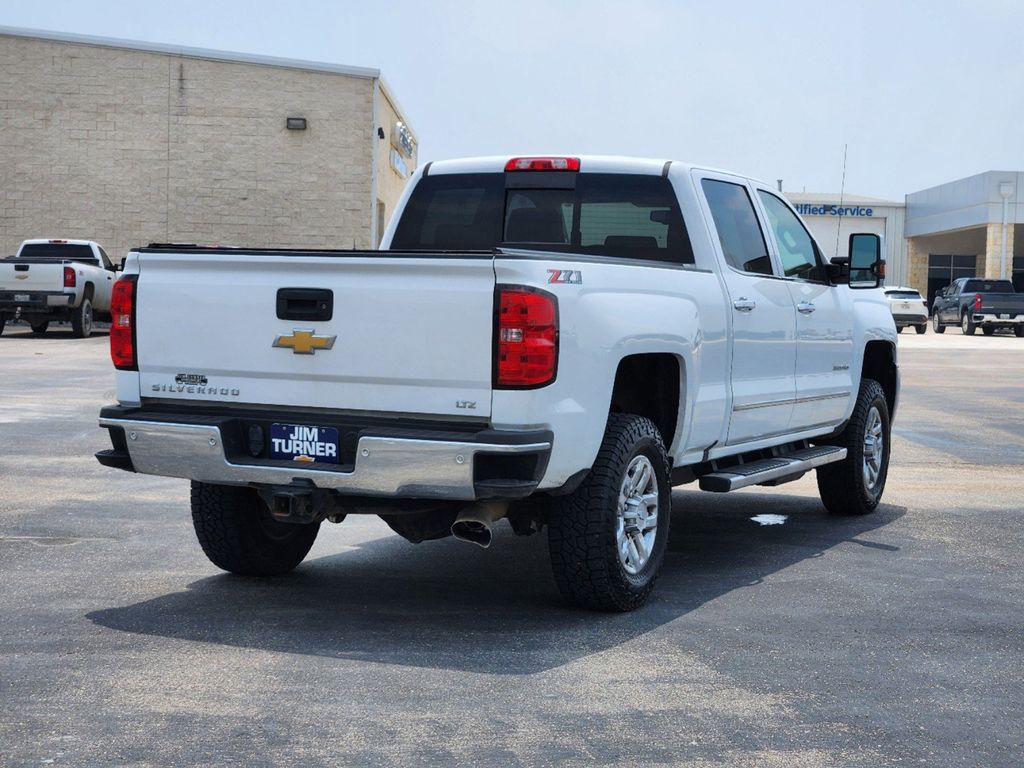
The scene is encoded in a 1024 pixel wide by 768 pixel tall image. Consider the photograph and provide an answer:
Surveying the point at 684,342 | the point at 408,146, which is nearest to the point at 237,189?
the point at 408,146

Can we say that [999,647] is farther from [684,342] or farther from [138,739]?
[138,739]

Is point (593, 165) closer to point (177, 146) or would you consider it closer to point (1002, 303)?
point (177, 146)

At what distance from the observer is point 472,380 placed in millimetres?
5770

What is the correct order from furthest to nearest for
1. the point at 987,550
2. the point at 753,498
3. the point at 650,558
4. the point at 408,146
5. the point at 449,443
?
the point at 408,146
the point at 753,498
the point at 987,550
the point at 650,558
the point at 449,443

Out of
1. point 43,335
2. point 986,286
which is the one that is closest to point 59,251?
point 43,335

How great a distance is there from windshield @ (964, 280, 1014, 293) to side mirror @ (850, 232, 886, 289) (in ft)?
→ 138

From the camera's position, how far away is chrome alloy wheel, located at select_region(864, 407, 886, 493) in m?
9.76

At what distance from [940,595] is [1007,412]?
463 inches

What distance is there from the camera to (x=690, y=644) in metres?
5.89

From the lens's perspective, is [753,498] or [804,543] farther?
[753,498]

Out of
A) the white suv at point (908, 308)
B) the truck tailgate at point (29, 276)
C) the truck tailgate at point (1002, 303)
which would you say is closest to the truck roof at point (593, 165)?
the truck tailgate at point (29, 276)

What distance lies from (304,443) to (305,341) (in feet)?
1.39

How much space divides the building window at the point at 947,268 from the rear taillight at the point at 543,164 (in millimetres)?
76117

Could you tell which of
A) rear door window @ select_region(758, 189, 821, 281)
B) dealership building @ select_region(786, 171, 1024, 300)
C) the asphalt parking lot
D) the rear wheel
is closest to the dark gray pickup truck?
dealership building @ select_region(786, 171, 1024, 300)
